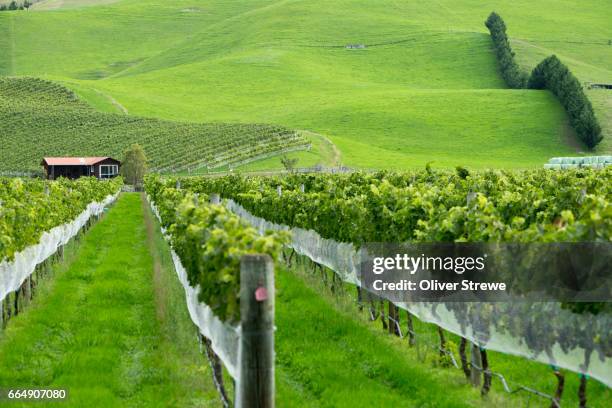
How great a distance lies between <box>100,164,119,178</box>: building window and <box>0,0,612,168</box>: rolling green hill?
26974 millimetres

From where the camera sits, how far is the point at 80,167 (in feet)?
348

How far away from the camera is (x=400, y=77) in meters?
165

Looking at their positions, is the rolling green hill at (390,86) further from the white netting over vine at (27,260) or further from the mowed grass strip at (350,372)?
the mowed grass strip at (350,372)

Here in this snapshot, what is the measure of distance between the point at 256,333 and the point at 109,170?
102385 millimetres

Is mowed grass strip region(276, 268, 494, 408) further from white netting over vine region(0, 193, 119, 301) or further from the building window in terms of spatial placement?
the building window

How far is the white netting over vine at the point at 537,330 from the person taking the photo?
9.98 metres

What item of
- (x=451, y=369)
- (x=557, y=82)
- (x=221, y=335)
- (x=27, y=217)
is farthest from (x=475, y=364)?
(x=557, y=82)

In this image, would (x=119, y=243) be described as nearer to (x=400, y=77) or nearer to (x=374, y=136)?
(x=374, y=136)

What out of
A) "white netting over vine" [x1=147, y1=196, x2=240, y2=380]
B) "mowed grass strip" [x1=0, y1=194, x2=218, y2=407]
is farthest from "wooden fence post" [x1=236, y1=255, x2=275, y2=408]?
"mowed grass strip" [x1=0, y1=194, x2=218, y2=407]

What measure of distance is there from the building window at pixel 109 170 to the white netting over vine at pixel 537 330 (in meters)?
96.3

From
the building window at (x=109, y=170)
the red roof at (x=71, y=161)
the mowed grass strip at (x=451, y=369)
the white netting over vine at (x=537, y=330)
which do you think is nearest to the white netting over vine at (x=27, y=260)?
the mowed grass strip at (x=451, y=369)

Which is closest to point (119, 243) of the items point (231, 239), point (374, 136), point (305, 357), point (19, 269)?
point (19, 269)

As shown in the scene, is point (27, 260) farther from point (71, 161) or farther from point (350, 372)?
point (71, 161)

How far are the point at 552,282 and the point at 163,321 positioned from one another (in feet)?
26.9
